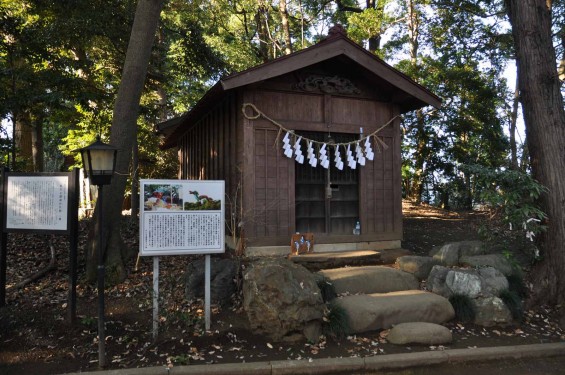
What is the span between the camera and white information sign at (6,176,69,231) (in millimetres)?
5656

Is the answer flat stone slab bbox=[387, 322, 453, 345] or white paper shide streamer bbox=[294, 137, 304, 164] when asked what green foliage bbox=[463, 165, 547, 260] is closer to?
flat stone slab bbox=[387, 322, 453, 345]

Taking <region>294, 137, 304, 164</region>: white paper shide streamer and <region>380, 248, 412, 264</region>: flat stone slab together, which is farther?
<region>380, 248, 412, 264</region>: flat stone slab

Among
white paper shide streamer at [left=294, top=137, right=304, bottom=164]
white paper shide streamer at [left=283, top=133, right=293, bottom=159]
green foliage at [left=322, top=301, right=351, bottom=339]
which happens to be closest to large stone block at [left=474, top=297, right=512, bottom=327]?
green foliage at [left=322, top=301, right=351, bottom=339]

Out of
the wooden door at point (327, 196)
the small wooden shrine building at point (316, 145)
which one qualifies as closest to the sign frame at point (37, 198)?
the small wooden shrine building at point (316, 145)

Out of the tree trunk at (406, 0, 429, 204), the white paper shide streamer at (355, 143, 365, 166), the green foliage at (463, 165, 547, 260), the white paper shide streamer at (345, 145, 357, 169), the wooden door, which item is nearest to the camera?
the green foliage at (463, 165, 547, 260)

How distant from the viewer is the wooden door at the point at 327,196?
27.9ft

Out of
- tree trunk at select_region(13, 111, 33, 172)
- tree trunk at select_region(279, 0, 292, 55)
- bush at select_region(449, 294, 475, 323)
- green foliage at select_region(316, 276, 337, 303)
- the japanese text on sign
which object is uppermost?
tree trunk at select_region(279, 0, 292, 55)

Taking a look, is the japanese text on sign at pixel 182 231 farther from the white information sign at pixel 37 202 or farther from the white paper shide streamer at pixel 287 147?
the white paper shide streamer at pixel 287 147

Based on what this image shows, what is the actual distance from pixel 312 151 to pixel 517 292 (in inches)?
174

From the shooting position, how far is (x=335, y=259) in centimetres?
762

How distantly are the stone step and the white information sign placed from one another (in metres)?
3.84

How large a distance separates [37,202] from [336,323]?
14.8 feet

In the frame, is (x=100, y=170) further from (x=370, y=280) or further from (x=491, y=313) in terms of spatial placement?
(x=491, y=313)

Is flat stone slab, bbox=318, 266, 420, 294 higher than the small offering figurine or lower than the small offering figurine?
lower
